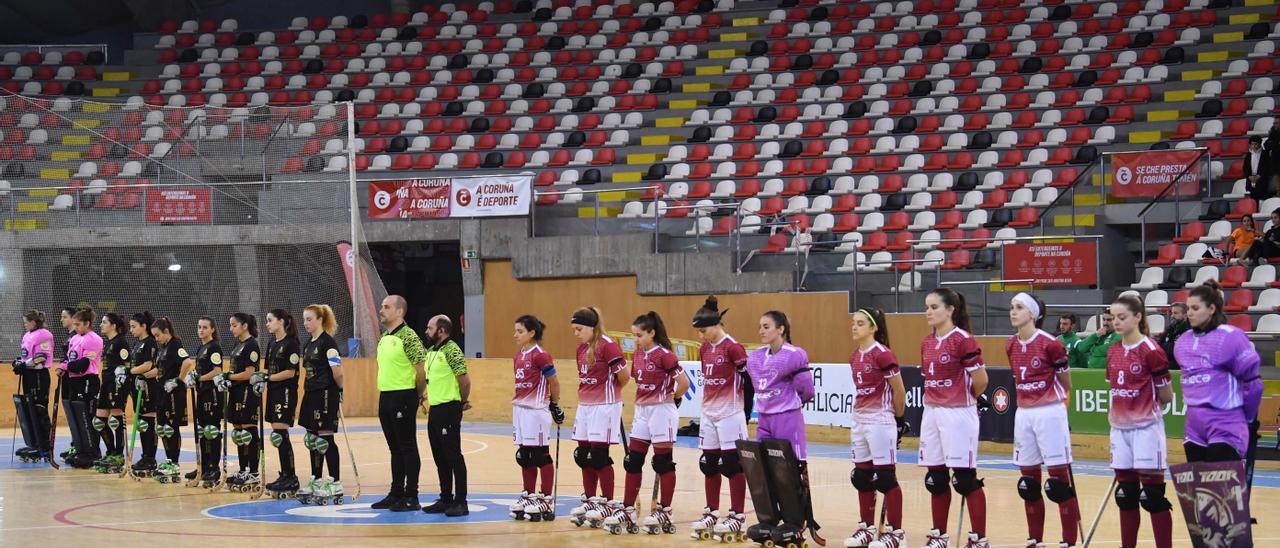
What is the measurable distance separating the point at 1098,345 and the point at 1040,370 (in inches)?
333

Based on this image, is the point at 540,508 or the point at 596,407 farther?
the point at 540,508

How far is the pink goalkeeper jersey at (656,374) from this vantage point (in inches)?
433

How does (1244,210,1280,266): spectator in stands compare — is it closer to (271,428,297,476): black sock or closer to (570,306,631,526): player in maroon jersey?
(570,306,631,526): player in maroon jersey

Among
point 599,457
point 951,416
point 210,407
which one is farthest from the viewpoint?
point 210,407

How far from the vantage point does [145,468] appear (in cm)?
1509

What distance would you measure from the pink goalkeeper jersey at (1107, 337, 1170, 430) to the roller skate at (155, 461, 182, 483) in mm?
9966

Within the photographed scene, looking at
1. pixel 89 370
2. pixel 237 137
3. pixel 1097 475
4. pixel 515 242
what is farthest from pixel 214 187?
pixel 1097 475

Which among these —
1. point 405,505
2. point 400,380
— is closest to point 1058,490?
point 400,380

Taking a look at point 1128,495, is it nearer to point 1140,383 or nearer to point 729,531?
point 1140,383

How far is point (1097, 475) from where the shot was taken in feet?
49.6

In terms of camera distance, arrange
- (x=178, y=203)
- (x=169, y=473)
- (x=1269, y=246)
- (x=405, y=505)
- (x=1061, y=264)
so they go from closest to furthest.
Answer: (x=405, y=505) < (x=169, y=473) < (x=1269, y=246) < (x=1061, y=264) < (x=178, y=203)

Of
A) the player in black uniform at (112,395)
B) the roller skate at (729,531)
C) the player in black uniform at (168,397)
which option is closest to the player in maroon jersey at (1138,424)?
the roller skate at (729,531)

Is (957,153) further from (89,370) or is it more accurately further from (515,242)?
(89,370)

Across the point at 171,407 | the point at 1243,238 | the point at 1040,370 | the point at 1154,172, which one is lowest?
the point at 171,407
